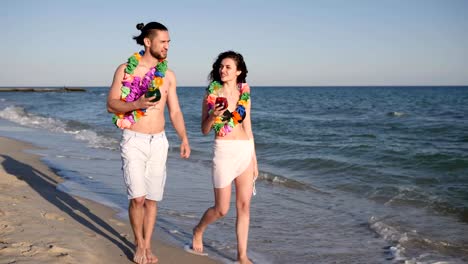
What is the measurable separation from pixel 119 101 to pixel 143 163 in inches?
24.0

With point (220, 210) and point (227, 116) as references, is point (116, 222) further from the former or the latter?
point (227, 116)

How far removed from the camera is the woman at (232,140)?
4672 mm

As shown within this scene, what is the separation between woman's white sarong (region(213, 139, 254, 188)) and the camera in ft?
15.3

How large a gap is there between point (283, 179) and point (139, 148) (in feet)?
20.2

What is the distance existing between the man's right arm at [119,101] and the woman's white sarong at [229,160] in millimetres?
901

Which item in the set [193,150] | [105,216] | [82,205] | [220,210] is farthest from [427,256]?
[193,150]

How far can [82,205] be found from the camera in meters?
6.84

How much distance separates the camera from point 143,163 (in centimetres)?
442

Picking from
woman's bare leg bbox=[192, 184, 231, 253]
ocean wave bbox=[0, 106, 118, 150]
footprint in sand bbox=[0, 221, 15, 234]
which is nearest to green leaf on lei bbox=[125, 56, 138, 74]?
woman's bare leg bbox=[192, 184, 231, 253]

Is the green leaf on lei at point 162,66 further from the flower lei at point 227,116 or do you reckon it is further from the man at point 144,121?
the flower lei at point 227,116

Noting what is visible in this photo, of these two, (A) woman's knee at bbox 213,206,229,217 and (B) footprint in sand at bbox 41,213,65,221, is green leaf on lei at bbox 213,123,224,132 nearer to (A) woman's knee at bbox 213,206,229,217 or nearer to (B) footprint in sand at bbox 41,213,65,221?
(A) woman's knee at bbox 213,206,229,217

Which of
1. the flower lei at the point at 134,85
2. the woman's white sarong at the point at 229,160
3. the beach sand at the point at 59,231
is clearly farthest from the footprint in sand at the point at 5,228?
the woman's white sarong at the point at 229,160

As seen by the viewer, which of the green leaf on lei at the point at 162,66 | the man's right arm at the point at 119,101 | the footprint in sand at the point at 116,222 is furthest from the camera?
the footprint in sand at the point at 116,222

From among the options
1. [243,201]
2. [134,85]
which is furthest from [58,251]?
[243,201]
